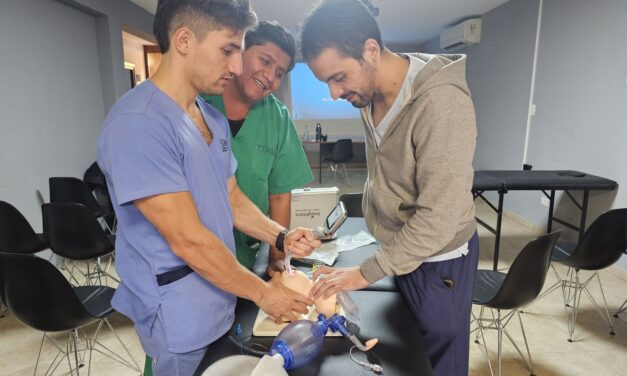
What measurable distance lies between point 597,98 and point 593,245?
1.78 meters

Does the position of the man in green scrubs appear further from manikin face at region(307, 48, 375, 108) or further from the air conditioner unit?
the air conditioner unit

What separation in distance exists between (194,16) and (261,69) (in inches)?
19.1

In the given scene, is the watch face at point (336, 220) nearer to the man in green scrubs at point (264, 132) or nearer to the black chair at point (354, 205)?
the man in green scrubs at point (264, 132)

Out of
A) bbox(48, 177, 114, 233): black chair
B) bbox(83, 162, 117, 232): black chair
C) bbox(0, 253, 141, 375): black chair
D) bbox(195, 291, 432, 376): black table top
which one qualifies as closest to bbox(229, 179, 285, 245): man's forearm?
bbox(195, 291, 432, 376): black table top

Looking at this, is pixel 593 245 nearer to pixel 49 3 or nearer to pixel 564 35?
pixel 564 35

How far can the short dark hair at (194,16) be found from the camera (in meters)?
0.78

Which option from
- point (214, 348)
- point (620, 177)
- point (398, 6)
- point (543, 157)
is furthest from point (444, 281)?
point (398, 6)

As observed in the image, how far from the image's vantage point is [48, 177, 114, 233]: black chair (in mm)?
2998

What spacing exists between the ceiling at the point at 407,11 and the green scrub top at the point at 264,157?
3208 millimetres

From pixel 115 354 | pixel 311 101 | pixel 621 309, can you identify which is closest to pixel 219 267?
pixel 115 354

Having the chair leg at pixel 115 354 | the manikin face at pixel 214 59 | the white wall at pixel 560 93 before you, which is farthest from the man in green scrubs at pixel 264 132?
the white wall at pixel 560 93

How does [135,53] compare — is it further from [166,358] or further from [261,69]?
[166,358]

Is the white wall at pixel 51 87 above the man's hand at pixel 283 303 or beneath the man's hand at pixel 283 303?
above

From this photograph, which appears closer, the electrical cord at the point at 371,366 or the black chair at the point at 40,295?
the electrical cord at the point at 371,366
